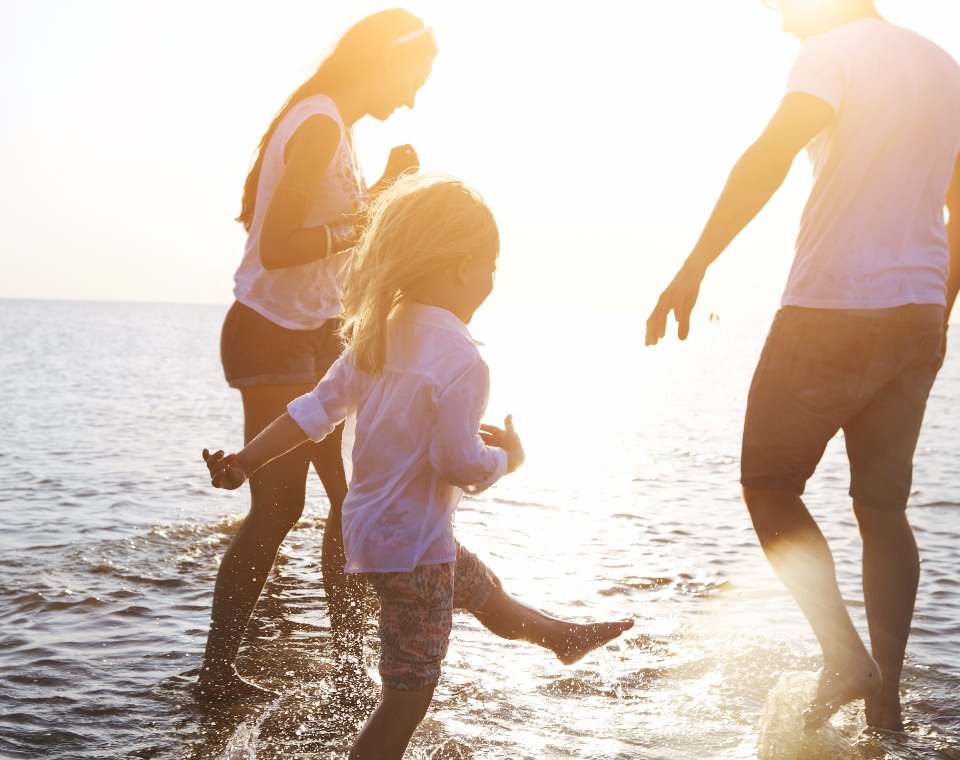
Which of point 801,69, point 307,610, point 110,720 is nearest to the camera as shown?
point 801,69

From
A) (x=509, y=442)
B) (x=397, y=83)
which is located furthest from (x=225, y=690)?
(x=397, y=83)

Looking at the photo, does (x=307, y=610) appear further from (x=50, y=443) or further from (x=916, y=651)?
(x=50, y=443)

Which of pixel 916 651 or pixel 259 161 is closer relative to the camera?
pixel 259 161

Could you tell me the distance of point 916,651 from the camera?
4469 millimetres

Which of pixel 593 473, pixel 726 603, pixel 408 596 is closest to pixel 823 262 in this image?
pixel 408 596

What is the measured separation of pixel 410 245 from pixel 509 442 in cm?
58

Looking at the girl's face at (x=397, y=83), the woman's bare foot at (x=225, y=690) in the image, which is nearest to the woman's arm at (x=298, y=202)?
the girl's face at (x=397, y=83)

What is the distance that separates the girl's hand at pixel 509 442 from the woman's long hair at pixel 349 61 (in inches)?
59.9

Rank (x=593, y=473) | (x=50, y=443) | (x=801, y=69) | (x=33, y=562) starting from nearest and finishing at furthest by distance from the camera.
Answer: (x=801, y=69)
(x=33, y=562)
(x=593, y=473)
(x=50, y=443)

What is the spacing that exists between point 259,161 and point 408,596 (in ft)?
5.91

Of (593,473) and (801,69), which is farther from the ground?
(801,69)

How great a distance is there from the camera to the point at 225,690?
11.7 ft

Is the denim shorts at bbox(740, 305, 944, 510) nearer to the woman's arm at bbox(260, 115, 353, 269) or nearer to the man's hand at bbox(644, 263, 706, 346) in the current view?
the man's hand at bbox(644, 263, 706, 346)

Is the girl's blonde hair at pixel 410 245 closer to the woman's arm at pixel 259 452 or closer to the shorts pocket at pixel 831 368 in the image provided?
the woman's arm at pixel 259 452
